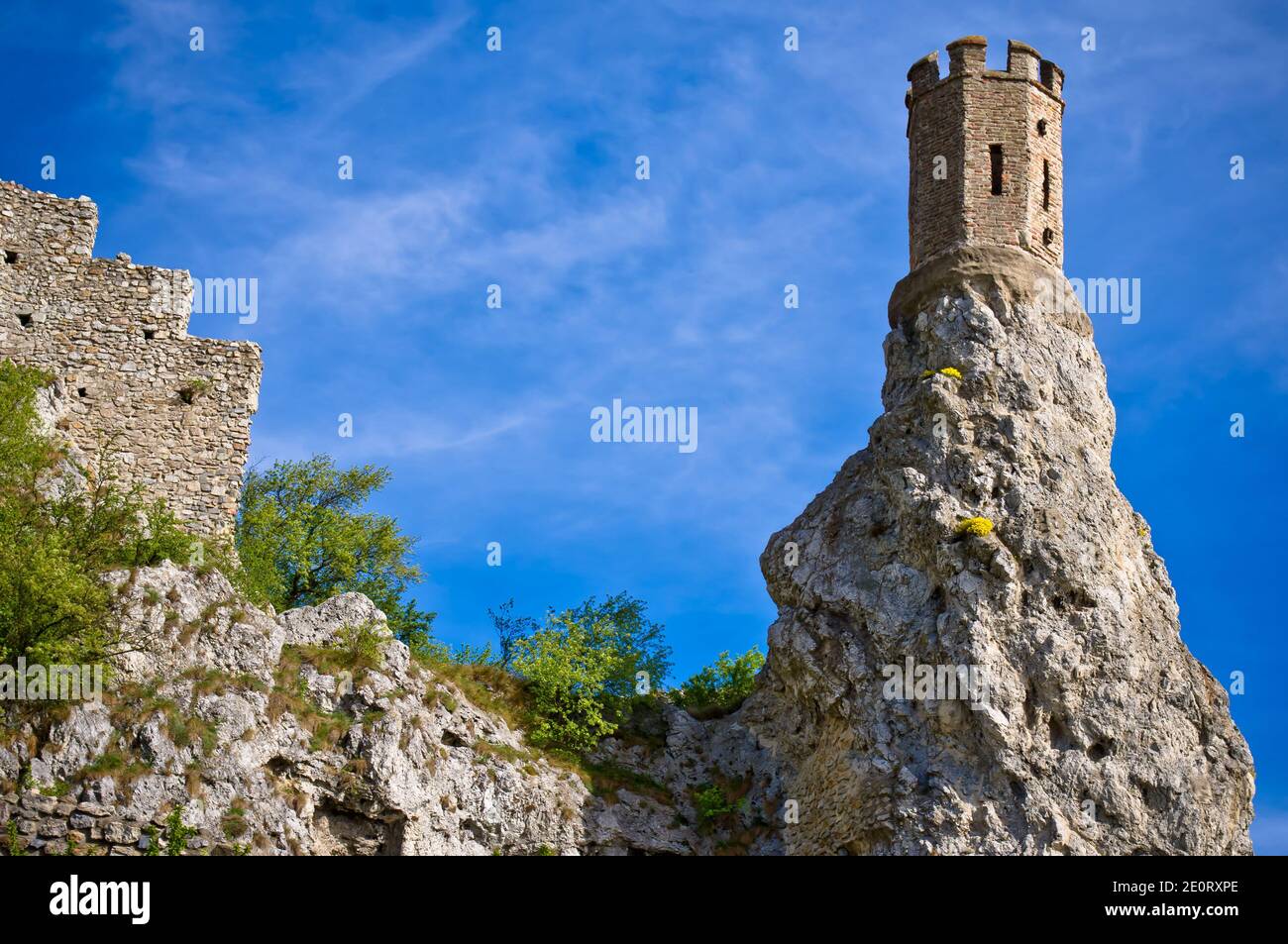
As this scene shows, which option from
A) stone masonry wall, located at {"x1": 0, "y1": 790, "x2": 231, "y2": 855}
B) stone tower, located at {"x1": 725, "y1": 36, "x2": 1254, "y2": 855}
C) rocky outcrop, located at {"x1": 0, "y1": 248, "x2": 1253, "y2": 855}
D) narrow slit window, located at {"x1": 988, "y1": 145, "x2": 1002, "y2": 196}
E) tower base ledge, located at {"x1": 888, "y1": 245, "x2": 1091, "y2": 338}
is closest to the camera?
stone masonry wall, located at {"x1": 0, "y1": 790, "x2": 231, "y2": 855}

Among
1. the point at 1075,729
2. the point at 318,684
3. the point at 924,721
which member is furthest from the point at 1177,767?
the point at 318,684

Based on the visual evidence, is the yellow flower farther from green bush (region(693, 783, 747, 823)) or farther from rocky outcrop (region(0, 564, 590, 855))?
rocky outcrop (region(0, 564, 590, 855))

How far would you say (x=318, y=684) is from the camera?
43812mm

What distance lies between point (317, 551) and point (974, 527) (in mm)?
18529

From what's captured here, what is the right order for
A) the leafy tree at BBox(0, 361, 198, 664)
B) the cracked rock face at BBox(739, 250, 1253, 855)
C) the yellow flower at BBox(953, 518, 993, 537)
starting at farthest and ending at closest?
the yellow flower at BBox(953, 518, 993, 537) → the cracked rock face at BBox(739, 250, 1253, 855) → the leafy tree at BBox(0, 361, 198, 664)

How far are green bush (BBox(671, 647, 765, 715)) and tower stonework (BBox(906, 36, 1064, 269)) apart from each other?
1190cm

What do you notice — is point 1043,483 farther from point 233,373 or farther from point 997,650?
point 233,373

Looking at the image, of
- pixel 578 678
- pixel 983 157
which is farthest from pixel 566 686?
pixel 983 157

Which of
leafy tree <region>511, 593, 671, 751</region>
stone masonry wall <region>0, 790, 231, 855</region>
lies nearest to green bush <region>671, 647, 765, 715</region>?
leafy tree <region>511, 593, 671, 751</region>

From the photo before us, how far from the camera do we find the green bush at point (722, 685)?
2040 inches

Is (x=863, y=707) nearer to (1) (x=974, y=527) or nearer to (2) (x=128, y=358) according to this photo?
(1) (x=974, y=527)

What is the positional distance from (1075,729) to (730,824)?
904cm

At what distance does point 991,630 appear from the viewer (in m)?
44.8

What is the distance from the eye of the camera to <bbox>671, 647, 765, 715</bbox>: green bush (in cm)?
5181
